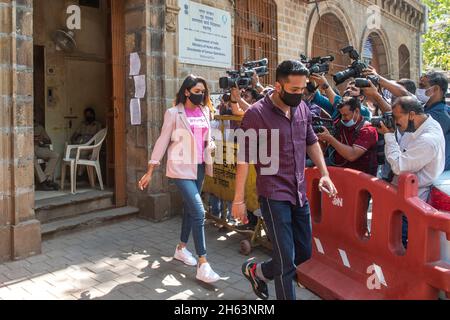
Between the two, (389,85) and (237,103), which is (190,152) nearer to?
(237,103)

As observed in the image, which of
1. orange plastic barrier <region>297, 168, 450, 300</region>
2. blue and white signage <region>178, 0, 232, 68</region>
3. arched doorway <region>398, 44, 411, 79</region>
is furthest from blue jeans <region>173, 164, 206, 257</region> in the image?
arched doorway <region>398, 44, 411, 79</region>

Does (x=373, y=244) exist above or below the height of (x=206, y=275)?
above

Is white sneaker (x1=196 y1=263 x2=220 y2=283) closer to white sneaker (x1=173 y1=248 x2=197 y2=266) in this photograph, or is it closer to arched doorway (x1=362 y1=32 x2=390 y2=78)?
white sneaker (x1=173 y1=248 x2=197 y2=266)

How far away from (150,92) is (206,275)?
2995mm

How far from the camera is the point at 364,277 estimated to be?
3.47 metres

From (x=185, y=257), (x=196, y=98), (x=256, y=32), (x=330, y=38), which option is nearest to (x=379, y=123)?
(x=196, y=98)

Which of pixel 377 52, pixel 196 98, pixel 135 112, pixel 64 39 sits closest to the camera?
pixel 196 98

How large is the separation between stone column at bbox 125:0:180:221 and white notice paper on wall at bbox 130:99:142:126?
0.07 m

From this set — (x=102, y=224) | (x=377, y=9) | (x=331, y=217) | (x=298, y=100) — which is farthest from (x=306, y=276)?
(x=377, y=9)

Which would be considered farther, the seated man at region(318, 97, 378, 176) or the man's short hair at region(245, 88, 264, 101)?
the man's short hair at region(245, 88, 264, 101)

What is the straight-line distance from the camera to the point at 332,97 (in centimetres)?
494

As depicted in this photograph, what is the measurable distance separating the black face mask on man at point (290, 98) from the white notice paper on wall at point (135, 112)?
3426 millimetres

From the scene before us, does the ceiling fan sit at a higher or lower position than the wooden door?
higher

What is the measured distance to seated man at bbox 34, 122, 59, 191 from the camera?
22.8 ft
